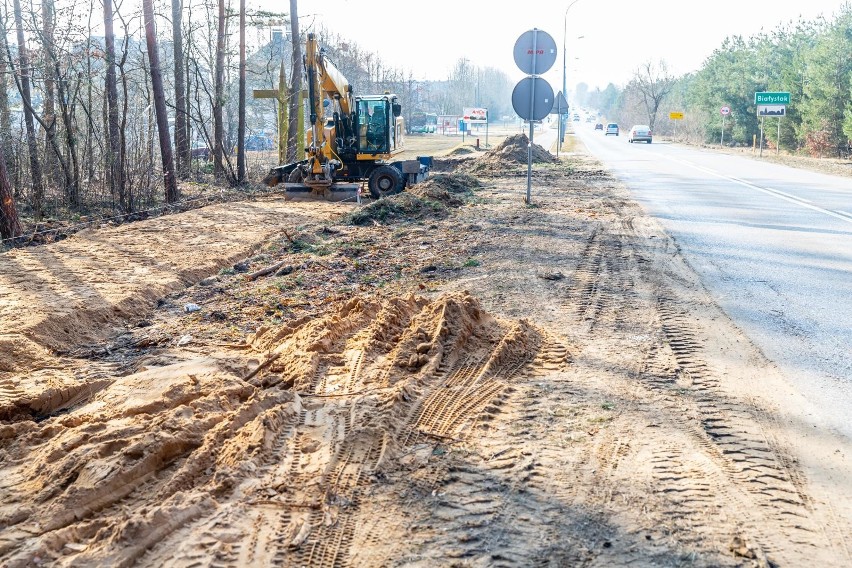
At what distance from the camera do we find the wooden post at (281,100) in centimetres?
2580

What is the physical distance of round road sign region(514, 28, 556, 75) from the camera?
47.4 feet

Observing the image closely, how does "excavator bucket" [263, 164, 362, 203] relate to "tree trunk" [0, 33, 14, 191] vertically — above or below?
below

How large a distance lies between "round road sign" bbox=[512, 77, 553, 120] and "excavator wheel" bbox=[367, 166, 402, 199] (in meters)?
7.52

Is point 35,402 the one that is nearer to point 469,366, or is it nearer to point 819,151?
point 469,366

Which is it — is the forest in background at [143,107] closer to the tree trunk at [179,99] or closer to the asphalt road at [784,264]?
the tree trunk at [179,99]

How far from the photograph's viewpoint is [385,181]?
2209 cm

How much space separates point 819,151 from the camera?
44.0m

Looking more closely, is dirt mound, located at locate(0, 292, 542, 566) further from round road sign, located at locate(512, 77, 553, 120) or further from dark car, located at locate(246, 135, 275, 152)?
dark car, located at locate(246, 135, 275, 152)

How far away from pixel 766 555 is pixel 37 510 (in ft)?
11.3

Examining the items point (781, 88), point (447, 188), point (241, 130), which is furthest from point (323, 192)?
point (781, 88)

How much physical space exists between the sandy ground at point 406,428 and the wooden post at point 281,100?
1738 centimetres

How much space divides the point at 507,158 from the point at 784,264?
24.0 m

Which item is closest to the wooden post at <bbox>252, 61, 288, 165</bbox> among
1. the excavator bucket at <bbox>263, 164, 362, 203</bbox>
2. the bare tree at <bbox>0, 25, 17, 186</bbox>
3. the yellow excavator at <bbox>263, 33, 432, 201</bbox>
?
the yellow excavator at <bbox>263, 33, 432, 201</bbox>

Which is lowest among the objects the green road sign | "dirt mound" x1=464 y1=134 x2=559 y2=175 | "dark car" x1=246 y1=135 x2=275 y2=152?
"dirt mound" x1=464 y1=134 x2=559 y2=175
